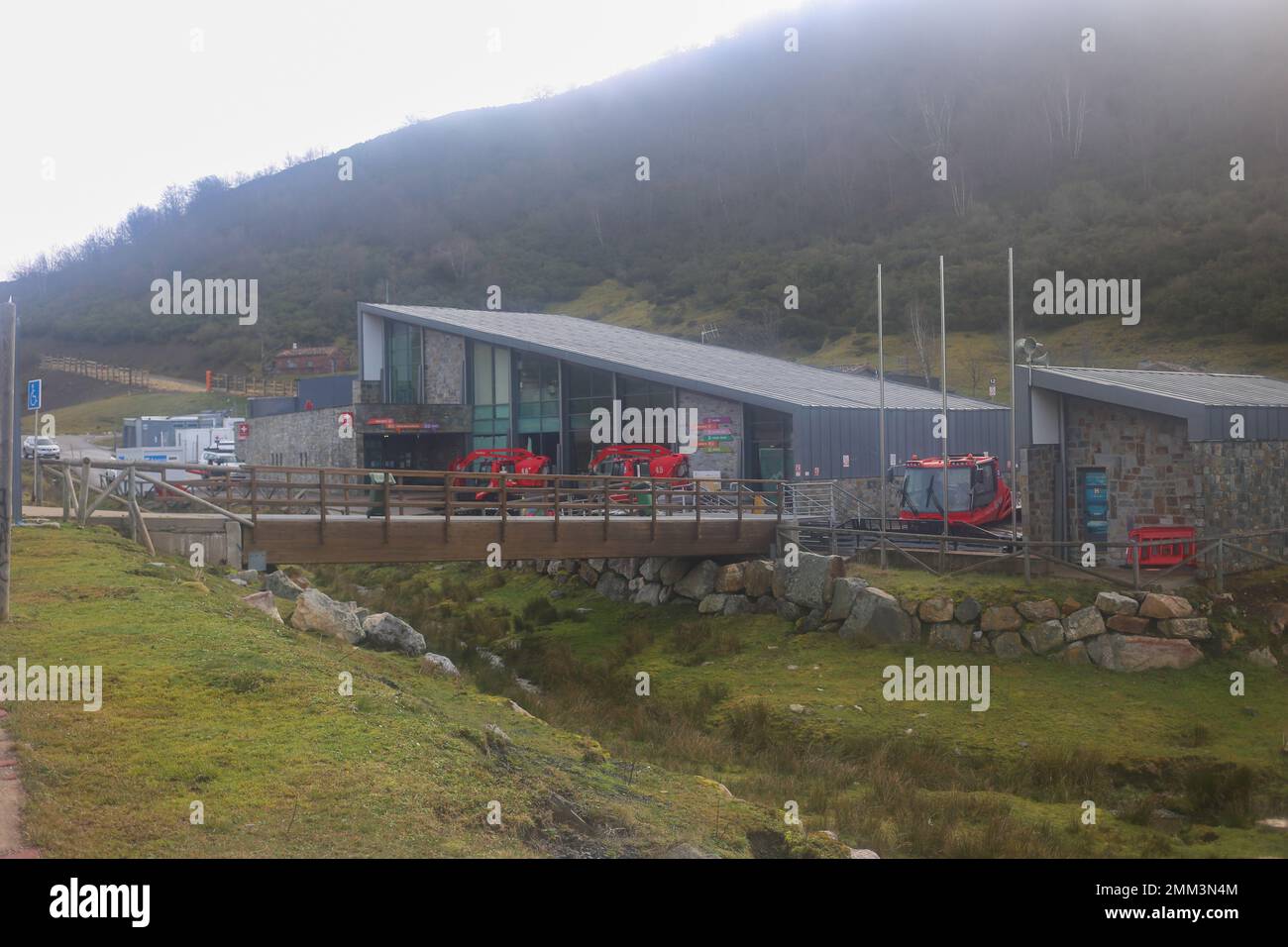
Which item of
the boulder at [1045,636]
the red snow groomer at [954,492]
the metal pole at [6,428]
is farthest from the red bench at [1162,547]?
the metal pole at [6,428]

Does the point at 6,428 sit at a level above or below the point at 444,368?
below

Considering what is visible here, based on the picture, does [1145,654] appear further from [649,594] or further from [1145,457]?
[649,594]

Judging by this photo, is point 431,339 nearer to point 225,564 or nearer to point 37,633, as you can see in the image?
point 225,564

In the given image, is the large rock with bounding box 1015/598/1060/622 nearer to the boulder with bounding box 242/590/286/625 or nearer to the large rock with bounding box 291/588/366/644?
the large rock with bounding box 291/588/366/644

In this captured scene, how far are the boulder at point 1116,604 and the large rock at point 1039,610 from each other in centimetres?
73

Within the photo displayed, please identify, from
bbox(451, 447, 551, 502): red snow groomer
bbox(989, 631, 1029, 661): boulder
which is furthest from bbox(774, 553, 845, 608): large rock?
bbox(451, 447, 551, 502): red snow groomer

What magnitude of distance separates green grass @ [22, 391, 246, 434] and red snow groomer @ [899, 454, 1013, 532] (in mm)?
58724

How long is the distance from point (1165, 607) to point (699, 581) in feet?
33.6

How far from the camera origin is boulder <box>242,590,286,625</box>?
1648 cm

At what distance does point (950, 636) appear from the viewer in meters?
21.6

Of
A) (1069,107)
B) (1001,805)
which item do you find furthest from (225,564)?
(1069,107)

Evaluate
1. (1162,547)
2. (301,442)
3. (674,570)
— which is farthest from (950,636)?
(301,442)

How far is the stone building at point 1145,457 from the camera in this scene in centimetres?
2267

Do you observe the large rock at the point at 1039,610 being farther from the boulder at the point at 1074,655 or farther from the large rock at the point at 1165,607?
the large rock at the point at 1165,607
